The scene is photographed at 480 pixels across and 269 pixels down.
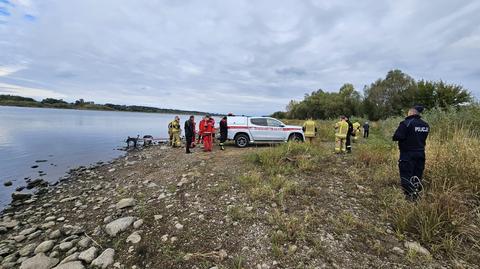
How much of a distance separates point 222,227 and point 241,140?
8984 millimetres

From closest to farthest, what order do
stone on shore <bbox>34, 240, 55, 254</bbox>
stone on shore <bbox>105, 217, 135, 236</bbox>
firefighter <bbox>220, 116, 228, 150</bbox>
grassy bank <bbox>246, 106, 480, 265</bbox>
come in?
1. grassy bank <bbox>246, 106, 480, 265</bbox>
2. stone on shore <bbox>34, 240, 55, 254</bbox>
3. stone on shore <bbox>105, 217, 135, 236</bbox>
4. firefighter <bbox>220, 116, 228, 150</bbox>

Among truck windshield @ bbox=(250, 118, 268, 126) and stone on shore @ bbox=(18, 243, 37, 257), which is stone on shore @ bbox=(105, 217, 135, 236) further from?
truck windshield @ bbox=(250, 118, 268, 126)

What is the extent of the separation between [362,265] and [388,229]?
114 cm

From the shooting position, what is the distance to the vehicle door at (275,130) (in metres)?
12.9

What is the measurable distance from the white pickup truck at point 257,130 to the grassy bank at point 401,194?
4606mm

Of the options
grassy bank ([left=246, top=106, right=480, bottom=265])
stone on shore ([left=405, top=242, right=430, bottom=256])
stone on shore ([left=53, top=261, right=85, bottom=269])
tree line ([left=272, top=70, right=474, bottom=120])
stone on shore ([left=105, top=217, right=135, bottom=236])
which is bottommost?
stone on shore ([left=53, top=261, right=85, bottom=269])

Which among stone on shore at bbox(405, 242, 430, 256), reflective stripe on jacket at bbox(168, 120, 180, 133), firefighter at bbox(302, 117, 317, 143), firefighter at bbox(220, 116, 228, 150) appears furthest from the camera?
reflective stripe on jacket at bbox(168, 120, 180, 133)

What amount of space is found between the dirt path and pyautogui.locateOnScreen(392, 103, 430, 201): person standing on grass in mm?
832

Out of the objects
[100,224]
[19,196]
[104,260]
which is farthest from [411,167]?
[19,196]

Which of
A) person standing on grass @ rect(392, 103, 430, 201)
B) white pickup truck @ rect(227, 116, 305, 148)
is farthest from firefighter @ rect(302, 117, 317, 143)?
person standing on grass @ rect(392, 103, 430, 201)

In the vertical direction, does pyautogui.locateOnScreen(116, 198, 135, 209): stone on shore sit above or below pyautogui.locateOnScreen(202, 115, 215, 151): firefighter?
below

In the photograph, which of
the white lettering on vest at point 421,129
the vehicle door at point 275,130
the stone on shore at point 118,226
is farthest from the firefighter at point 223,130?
the white lettering on vest at point 421,129

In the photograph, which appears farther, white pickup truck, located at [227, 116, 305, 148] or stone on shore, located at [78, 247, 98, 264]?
white pickup truck, located at [227, 116, 305, 148]

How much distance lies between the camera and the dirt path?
329 cm
